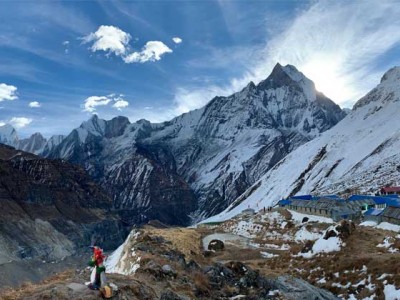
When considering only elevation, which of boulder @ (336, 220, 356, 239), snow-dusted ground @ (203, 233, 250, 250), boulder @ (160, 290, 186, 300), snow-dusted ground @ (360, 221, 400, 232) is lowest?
boulder @ (160, 290, 186, 300)

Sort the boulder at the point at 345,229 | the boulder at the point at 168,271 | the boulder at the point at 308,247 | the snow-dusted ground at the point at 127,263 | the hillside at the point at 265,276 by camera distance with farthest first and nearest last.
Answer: the boulder at the point at 345,229
the boulder at the point at 308,247
the snow-dusted ground at the point at 127,263
the boulder at the point at 168,271
the hillside at the point at 265,276

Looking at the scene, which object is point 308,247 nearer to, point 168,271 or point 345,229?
point 345,229

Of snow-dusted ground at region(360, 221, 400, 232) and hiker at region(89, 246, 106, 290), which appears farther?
snow-dusted ground at region(360, 221, 400, 232)

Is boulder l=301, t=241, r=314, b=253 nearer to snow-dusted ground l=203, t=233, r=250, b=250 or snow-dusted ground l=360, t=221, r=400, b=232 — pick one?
snow-dusted ground l=203, t=233, r=250, b=250

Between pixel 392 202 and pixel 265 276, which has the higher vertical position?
pixel 392 202

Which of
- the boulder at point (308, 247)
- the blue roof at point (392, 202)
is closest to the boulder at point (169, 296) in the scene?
the boulder at point (308, 247)

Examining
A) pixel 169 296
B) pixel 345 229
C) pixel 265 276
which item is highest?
pixel 345 229

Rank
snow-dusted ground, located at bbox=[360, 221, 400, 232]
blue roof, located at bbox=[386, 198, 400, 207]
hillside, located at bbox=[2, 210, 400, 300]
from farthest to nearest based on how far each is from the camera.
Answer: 1. blue roof, located at bbox=[386, 198, 400, 207]
2. snow-dusted ground, located at bbox=[360, 221, 400, 232]
3. hillside, located at bbox=[2, 210, 400, 300]

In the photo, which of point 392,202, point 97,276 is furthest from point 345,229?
point 392,202

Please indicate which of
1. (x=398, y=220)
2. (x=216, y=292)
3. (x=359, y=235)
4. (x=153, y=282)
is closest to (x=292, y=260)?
(x=359, y=235)

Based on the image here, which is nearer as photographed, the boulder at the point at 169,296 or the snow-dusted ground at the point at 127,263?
the boulder at the point at 169,296

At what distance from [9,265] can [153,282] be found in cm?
16590

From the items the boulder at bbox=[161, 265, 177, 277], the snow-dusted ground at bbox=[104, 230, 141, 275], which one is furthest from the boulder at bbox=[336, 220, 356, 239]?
the boulder at bbox=[161, 265, 177, 277]

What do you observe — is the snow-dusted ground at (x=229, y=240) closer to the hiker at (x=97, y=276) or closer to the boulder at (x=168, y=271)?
the boulder at (x=168, y=271)
